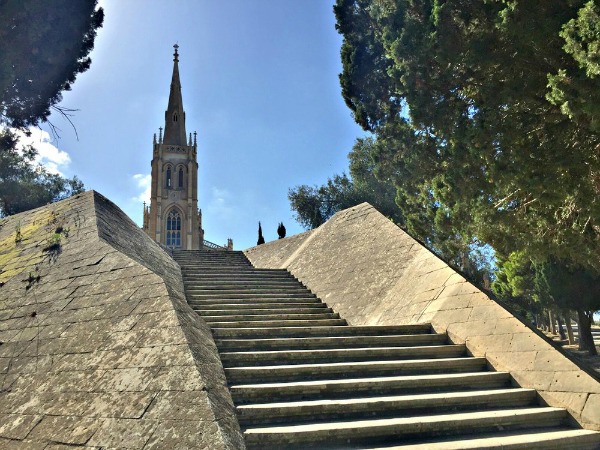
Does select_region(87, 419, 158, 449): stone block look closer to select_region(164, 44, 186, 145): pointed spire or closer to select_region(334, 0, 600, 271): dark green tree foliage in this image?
select_region(334, 0, 600, 271): dark green tree foliage

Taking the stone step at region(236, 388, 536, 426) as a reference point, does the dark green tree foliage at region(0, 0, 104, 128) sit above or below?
above

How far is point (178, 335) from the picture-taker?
11.5 ft

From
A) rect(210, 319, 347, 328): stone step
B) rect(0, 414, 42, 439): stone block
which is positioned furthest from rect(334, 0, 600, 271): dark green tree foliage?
rect(0, 414, 42, 439): stone block

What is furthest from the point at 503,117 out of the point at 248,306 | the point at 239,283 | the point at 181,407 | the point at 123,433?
the point at 123,433

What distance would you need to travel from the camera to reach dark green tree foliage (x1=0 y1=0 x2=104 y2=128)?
25.7ft

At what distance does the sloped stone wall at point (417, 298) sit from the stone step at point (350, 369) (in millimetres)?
439

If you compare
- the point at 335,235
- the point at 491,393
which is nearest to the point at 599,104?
the point at 491,393

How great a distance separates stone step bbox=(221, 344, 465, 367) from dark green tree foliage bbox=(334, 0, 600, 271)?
253 centimetres

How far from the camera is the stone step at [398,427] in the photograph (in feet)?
10.9

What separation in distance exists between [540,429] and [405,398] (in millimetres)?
1198

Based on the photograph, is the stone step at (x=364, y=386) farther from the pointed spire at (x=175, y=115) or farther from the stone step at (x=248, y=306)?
the pointed spire at (x=175, y=115)

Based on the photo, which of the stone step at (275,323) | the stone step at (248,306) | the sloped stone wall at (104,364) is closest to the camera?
the sloped stone wall at (104,364)

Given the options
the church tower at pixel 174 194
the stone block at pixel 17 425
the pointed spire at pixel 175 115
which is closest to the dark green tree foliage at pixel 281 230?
the stone block at pixel 17 425

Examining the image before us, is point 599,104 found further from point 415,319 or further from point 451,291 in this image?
point 415,319
